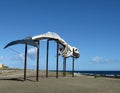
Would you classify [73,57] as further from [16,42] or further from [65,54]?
[16,42]

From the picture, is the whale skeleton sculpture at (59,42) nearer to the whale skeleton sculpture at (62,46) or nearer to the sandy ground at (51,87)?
the whale skeleton sculpture at (62,46)

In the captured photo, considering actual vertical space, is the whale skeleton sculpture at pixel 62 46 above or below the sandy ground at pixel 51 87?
above

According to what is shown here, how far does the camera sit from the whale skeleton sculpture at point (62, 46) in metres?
Result: 42.5

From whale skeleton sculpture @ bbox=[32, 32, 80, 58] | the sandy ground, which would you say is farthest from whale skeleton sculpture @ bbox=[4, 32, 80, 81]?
the sandy ground

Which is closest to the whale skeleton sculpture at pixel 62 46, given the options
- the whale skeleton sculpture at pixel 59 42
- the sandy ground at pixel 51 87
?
the whale skeleton sculpture at pixel 59 42

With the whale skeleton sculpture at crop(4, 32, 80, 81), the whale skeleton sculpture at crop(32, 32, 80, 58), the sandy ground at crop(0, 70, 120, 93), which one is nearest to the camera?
the sandy ground at crop(0, 70, 120, 93)

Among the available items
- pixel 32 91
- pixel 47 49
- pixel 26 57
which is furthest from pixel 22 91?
pixel 47 49

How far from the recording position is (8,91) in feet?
74.9

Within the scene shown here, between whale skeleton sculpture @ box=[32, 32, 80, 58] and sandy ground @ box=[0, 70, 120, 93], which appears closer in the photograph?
sandy ground @ box=[0, 70, 120, 93]

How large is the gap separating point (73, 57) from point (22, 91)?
28.3 m

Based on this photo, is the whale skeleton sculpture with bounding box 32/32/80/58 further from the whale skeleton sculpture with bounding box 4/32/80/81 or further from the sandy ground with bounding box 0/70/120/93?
the sandy ground with bounding box 0/70/120/93

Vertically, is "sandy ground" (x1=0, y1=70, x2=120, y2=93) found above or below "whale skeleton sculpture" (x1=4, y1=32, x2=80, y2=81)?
below

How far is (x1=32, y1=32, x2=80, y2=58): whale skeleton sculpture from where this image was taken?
42.5 meters

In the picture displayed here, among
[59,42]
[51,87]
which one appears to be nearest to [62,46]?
[59,42]
